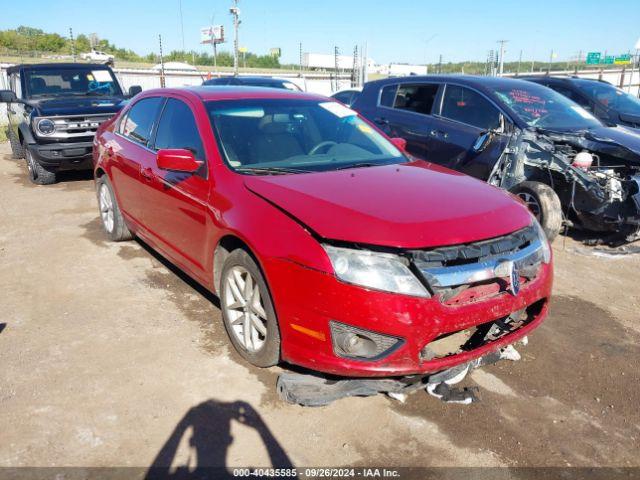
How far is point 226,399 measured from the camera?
304 cm

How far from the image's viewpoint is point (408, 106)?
7.59 m

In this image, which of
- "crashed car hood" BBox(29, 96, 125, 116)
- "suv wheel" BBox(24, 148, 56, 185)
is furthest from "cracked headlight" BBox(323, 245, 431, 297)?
"suv wheel" BBox(24, 148, 56, 185)

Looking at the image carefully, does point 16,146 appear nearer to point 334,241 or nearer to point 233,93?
point 233,93

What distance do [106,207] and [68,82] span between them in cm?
473

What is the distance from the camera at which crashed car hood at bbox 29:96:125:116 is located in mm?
8219

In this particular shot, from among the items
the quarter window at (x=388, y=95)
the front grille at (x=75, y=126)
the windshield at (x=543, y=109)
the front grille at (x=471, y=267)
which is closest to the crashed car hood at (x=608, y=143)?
the windshield at (x=543, y=109)

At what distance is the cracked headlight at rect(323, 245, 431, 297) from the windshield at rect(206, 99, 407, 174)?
3.52ft

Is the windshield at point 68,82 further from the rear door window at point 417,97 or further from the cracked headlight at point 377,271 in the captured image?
the cracked headlight at point 377,271

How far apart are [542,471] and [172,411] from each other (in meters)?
1.92

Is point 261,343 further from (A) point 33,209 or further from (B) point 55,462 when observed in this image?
(A) point 33,209

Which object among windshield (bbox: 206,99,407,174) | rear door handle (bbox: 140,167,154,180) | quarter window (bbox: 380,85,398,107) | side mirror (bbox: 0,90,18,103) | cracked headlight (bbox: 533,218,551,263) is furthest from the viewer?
side mirror (bbox: 0,90,18,103)

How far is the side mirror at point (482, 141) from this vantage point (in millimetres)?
6062

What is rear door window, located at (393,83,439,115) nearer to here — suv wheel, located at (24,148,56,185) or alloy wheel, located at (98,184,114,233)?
alloy wheel, located at (98,184,114,233)

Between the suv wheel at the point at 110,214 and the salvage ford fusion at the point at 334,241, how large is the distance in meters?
1.37
